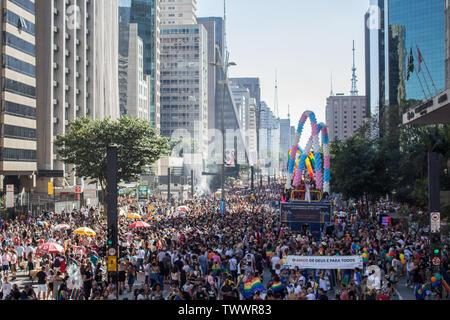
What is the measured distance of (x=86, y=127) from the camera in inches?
1869

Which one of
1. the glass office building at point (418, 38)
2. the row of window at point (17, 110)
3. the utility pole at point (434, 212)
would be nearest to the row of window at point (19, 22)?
the row of window at point (17, 110)

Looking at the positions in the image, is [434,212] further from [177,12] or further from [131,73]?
[177,12]

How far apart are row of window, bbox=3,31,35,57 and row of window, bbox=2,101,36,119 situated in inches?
215

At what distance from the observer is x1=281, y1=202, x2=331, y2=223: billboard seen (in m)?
33.8

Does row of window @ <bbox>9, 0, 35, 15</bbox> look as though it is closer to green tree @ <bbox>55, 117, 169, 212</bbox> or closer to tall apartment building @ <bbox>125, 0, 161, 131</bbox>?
green tree @ <bbox>55, 117, 169, 212</bbox>

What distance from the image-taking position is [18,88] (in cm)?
5344

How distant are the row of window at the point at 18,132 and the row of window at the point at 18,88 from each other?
3.44 meters

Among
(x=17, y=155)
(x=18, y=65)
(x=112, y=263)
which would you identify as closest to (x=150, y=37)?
(x=18, y=65)

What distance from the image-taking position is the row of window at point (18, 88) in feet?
168

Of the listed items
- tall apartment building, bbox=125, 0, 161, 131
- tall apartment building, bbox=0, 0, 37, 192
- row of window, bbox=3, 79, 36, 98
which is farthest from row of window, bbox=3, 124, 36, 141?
tall apartment building, bbox=125, 0, 161, 131

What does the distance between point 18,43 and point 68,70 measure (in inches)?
747

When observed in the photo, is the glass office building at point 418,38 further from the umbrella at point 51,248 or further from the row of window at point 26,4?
the umbrella at point 51,248
